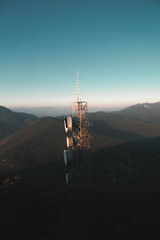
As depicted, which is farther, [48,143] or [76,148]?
[48,143]

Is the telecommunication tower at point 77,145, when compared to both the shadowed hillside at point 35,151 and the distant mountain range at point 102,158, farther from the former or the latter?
the shadowed hillside at point 35,151

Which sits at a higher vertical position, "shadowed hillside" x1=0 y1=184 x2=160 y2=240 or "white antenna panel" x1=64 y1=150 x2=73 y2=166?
"white antenna panel" x1=64 y1=150 x2=73 y2=166

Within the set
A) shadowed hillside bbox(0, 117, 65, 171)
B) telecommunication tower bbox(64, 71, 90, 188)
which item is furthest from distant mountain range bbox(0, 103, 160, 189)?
telecommunication tower bbox(64, 71, 90, 188)

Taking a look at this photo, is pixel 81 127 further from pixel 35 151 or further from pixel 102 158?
pixel 35 151

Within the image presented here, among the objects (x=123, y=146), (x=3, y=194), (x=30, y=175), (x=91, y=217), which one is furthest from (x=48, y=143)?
(x=91, y=217)

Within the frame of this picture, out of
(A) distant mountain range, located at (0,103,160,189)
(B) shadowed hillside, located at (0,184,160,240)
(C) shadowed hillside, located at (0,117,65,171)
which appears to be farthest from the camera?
(C) shadowed hillside, located at (0,117,65,171)

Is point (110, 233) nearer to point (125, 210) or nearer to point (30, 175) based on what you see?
point (125, 210)

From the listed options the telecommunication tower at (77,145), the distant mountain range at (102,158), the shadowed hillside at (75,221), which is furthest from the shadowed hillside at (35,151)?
the telecommunication tower at (77,145)

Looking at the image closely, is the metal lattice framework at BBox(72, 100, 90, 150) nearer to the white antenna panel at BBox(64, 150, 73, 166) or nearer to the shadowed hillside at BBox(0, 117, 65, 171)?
the white antenna panel at BBox(64, 150, 73, 166)

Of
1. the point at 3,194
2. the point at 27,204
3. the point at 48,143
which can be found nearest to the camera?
the point at 27,204
